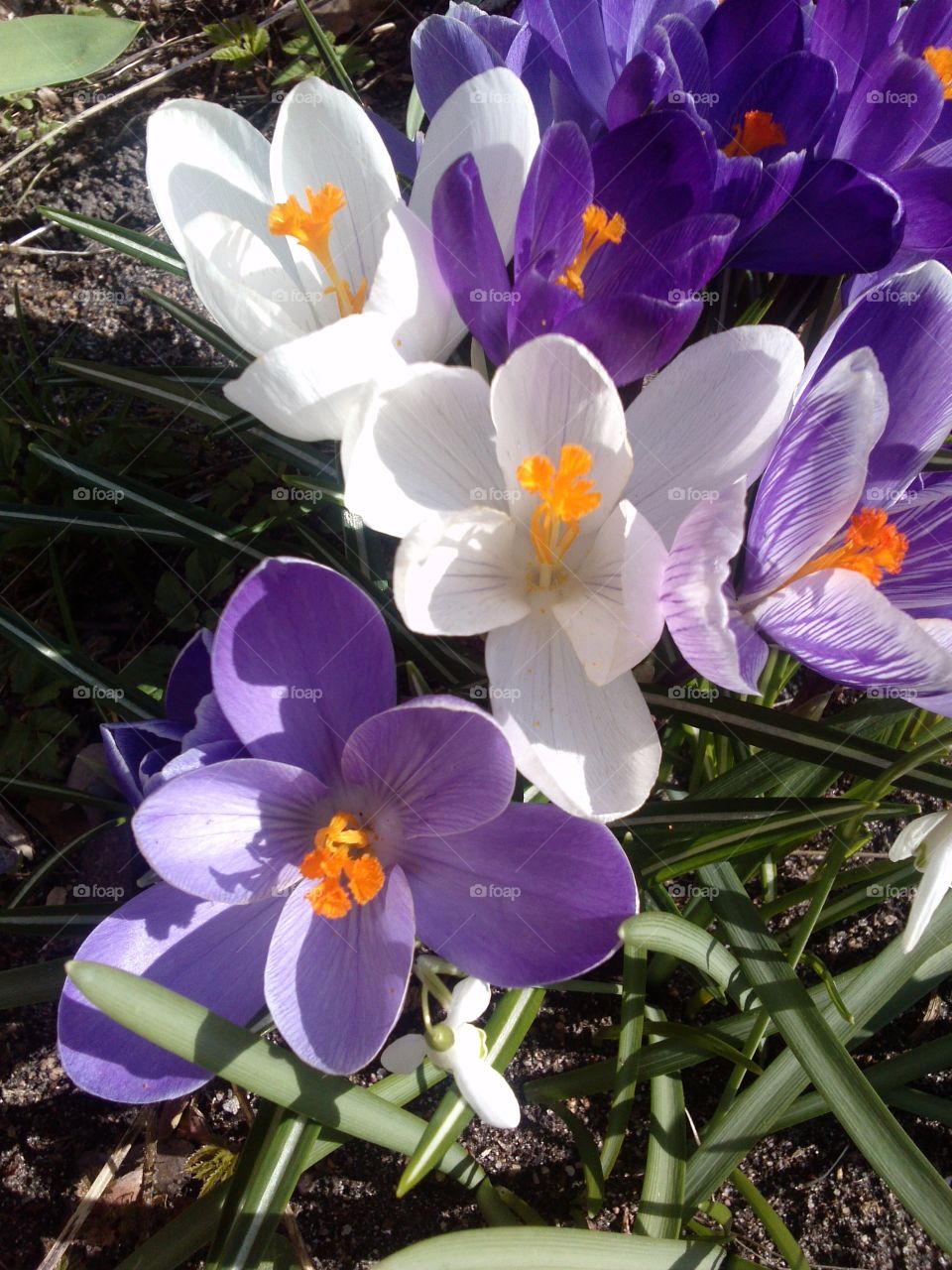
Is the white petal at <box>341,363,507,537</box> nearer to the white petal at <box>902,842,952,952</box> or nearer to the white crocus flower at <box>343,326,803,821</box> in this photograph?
the white crocus flower at <box>343,326,803,821</box>

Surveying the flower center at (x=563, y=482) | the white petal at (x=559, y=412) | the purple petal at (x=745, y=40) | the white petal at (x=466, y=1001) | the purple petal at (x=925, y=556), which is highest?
the purple petal at (x=745, y=40)

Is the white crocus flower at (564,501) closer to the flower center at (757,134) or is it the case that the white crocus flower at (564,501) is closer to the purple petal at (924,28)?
the flower center at (757,134)

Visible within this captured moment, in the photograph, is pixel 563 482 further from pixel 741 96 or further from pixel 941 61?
pixel 941 61

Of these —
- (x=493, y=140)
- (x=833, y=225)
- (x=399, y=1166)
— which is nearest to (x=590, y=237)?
(x=493, y=140)

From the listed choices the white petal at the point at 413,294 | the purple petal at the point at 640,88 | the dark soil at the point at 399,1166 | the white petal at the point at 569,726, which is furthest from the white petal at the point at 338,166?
the dark soil at the point at 399,1166

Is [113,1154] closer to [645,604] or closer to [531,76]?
[645,604]

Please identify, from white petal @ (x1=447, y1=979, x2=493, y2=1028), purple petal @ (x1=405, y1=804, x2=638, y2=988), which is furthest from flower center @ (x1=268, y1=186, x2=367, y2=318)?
white petal @ (x1=447, y1=979, x2=493, y2=1028)
